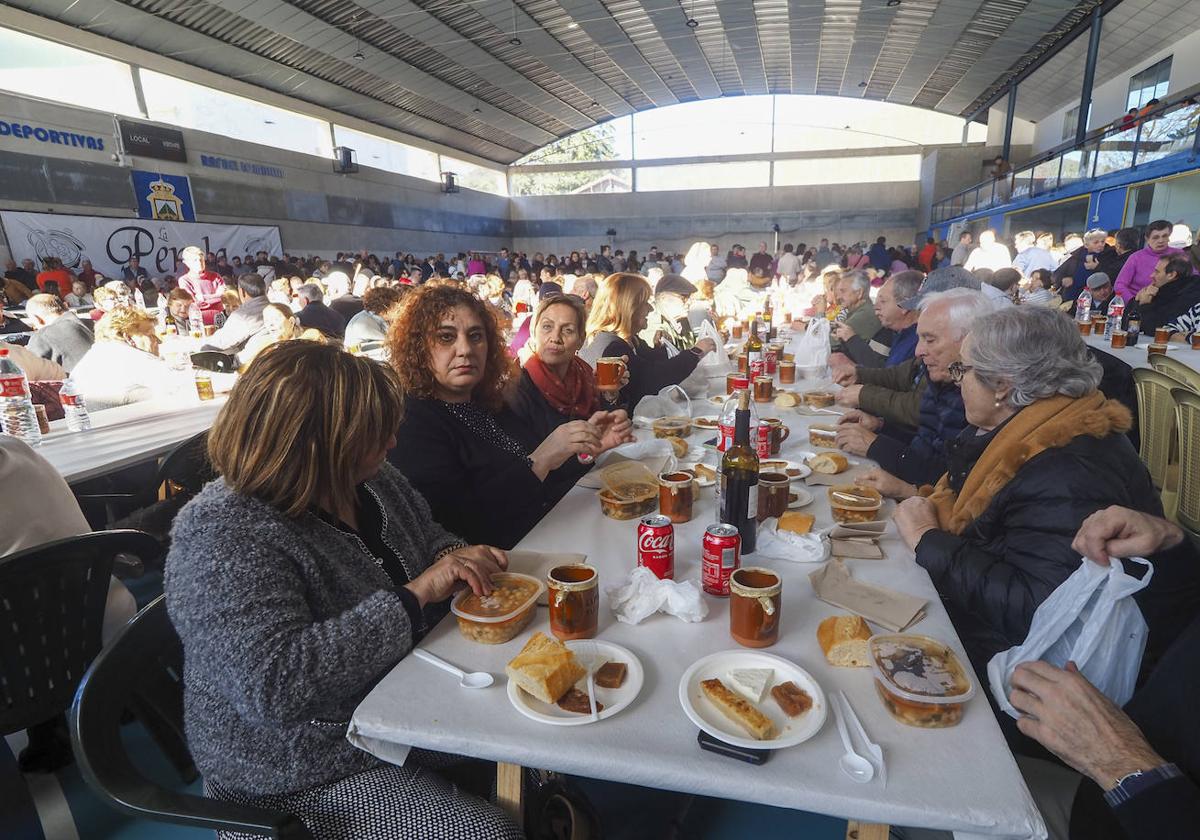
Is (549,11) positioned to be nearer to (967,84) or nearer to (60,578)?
(967,84)

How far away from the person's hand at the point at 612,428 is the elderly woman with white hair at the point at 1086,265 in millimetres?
7443

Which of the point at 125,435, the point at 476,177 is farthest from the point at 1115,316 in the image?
the point at 476,177

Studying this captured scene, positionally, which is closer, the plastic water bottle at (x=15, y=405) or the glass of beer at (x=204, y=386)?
A: the plastic water bottle at (x=15, y=405)

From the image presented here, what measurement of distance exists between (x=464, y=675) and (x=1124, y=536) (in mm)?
1281

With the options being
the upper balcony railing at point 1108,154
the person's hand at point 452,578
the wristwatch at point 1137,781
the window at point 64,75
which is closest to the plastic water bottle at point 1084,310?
the upper balcony railing at point 1108,154

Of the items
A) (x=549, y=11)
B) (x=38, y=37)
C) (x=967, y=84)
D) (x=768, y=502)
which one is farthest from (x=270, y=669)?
(x=967, y=84)

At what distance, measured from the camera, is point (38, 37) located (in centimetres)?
1015

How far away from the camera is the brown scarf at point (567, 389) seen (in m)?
2.93

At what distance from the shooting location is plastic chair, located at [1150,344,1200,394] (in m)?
2.49

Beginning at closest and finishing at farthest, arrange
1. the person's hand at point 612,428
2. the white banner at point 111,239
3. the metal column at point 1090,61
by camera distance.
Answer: the person's hand at point 612,428 → the white banner at point 111,239 → the metal column at point 1090,61

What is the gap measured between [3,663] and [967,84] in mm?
23977

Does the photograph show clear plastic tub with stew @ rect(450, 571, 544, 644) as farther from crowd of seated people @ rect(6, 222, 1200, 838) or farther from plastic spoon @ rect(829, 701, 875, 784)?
plastic spoon @ rect(829, 701, 875, 784)

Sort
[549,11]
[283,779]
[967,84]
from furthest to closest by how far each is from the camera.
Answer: [967,84], [549,11], [283,779]

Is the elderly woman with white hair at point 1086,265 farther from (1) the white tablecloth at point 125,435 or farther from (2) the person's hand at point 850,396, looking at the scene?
(1) the white tablecloth at point 125,435
